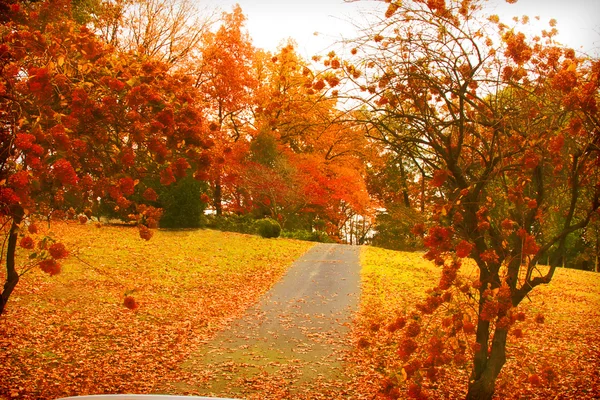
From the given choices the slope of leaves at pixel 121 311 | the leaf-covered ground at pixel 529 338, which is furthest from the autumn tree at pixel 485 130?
the slope of leaves at pixel 121 311

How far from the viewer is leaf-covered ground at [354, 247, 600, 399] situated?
3777 millimetres

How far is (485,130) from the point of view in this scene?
11.8 ft

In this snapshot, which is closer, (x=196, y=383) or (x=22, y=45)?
(x=22, y=45)

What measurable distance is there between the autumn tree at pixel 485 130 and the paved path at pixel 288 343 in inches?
44.4

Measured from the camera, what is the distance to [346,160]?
12.3 m

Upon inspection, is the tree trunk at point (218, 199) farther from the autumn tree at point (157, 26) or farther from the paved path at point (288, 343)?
the paved path at point (288, 343)

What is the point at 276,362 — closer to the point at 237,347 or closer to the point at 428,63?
the point at 237,347

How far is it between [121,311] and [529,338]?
13.7 feet

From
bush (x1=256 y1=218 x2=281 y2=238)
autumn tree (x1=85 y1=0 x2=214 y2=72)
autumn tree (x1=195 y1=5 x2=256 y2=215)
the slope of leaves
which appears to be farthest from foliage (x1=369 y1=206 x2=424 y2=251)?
autumn tree (x1=85 y1=0 x2=214 y2=72)

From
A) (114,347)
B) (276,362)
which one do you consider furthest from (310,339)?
(114,347)

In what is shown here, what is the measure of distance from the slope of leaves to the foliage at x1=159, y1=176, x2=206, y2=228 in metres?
1.21

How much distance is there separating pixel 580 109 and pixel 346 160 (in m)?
9.77

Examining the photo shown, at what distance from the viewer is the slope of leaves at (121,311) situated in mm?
3756

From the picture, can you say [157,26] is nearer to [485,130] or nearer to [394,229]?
[394,229]
